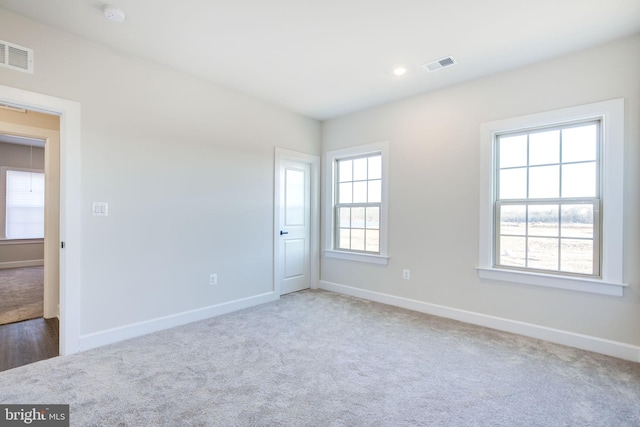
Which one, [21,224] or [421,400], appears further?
[21,224]

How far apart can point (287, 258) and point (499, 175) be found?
2.97m

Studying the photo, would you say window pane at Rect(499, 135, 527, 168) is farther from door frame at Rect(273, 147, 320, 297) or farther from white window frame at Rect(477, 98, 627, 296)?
door frame at Rect(273, 147, 320, 297)

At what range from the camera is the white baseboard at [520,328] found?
103 inches

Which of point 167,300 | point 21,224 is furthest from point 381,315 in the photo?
point 21,224

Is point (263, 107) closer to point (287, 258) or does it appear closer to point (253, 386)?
point (287, 258)

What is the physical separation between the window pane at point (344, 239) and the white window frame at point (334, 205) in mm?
97

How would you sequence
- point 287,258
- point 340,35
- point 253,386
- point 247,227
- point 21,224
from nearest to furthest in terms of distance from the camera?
point 253,386 < point 340,35 < point 247,227 < point 287,258 < point 21,224

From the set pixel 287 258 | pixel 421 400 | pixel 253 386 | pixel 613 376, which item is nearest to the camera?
pixel 421 400

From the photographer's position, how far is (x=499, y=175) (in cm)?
333

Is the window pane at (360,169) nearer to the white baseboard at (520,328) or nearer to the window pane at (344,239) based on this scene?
the window pane at (344,239)

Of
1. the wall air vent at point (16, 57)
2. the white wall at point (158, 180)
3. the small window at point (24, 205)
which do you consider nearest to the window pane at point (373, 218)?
the white wall at point (158, 180)

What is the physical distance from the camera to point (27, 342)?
2850mm

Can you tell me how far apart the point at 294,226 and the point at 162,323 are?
2.17 metres

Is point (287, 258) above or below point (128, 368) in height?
above
